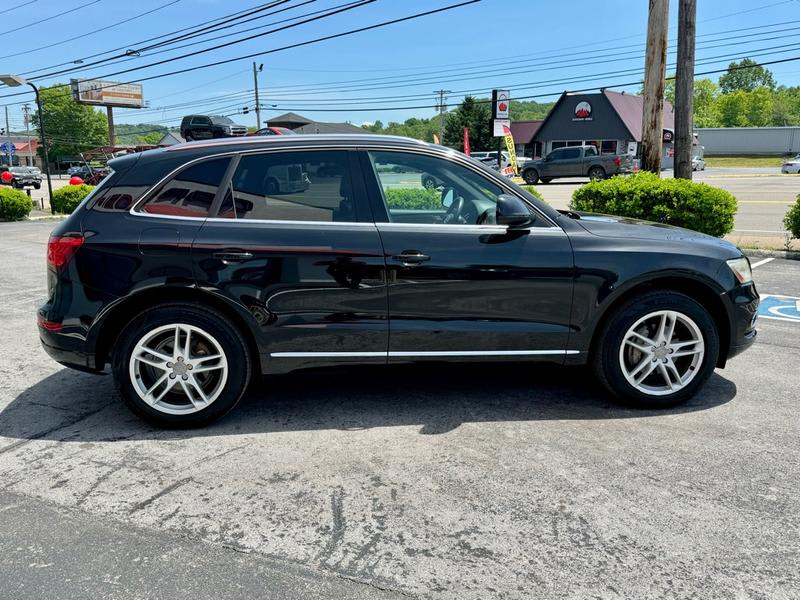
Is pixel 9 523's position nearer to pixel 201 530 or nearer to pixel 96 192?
pixel 201 530

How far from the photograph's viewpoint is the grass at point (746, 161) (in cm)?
5600

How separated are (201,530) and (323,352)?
1327 mm

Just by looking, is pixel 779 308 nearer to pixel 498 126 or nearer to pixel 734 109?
pixel 498 126

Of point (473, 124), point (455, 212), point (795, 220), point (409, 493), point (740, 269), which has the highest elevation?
point (473, 124)

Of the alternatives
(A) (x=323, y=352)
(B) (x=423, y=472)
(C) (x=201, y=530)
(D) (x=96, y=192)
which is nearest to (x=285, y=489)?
(C) (x=201, y=530)

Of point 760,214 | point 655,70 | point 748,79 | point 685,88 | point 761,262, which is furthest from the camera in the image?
point 748,79

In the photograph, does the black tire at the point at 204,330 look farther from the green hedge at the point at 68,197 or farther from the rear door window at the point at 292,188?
the green hedge at the point at 68,197

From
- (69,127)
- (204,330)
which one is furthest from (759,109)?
(204,330)

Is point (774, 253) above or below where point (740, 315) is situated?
below

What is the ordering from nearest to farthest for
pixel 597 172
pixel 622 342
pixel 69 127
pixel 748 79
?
pixel 622 342 < pixel 597 172 < pixel 69 127 < pixel 748 79

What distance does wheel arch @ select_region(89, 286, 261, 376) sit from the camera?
3805mm

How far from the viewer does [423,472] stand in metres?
3.35

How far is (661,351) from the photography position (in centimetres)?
411

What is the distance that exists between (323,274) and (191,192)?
943 millimetres
